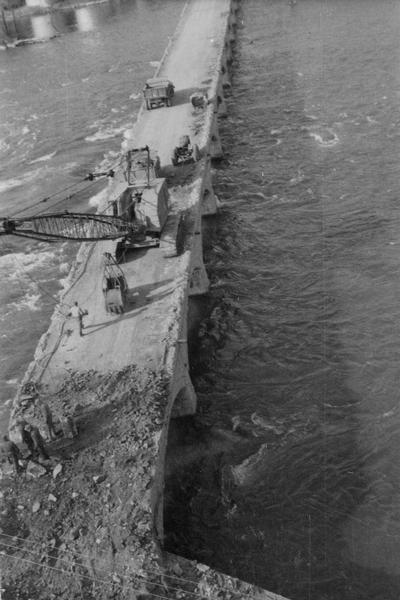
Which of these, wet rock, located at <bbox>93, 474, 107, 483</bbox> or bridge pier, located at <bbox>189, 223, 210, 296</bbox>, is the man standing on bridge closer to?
bridge pier, located at <bbox>189, 223, 210, 296</bbox>

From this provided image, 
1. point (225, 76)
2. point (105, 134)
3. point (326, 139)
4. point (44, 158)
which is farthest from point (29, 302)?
point (225, 76)

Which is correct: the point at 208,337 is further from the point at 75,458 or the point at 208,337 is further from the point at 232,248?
the point at 75,458

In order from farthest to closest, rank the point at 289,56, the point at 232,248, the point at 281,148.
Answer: the point at 289,56
the point at 281,148
the point at 232,248

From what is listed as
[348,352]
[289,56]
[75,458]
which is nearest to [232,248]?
[348,352]

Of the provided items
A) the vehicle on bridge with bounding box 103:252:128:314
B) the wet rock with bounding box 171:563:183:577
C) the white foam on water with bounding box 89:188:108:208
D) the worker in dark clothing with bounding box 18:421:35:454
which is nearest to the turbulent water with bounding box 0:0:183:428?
the white foam on water with bounding box 89:188:108:208

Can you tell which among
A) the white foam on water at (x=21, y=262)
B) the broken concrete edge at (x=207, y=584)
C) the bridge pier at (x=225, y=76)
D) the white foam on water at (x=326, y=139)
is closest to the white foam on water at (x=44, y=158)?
the white foam on water at (x=21, y=262)

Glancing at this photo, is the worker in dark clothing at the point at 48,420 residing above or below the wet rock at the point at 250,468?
above

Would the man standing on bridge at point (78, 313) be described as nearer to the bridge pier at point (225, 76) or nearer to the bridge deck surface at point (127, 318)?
the bridge deck surface at point (127, 318)

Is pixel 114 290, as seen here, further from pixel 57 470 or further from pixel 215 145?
pixel 215 145
